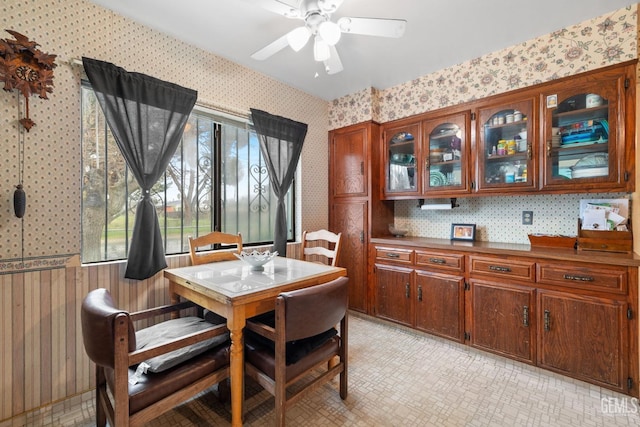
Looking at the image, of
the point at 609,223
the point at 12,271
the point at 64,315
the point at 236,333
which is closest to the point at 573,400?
the point at 609,223

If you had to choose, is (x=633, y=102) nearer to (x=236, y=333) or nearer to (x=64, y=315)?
(x=236, y=333)

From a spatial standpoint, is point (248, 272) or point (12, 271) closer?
point (12, 271)

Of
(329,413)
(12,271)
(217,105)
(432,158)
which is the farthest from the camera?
(432,158)

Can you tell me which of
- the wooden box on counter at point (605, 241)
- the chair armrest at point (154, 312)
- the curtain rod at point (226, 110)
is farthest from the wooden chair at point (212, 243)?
the wooden box on counter at point (605, 241)

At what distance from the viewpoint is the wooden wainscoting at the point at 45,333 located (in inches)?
61.9

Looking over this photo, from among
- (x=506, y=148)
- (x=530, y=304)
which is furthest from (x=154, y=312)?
(x=506, y=148)

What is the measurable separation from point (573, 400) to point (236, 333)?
2226 millimetres

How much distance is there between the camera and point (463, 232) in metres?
2.86

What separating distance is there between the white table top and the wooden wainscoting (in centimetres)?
56

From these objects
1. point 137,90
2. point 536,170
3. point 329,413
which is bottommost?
point 329,413

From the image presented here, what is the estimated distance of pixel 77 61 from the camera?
1.79m

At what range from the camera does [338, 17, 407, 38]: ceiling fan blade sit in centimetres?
158

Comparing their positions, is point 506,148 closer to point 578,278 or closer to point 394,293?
point 578,278

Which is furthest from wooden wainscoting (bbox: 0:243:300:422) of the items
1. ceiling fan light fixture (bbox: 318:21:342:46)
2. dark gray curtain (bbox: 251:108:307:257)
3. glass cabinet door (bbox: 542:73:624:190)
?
glass cabinet door (bbox: 542:73:624:190)
